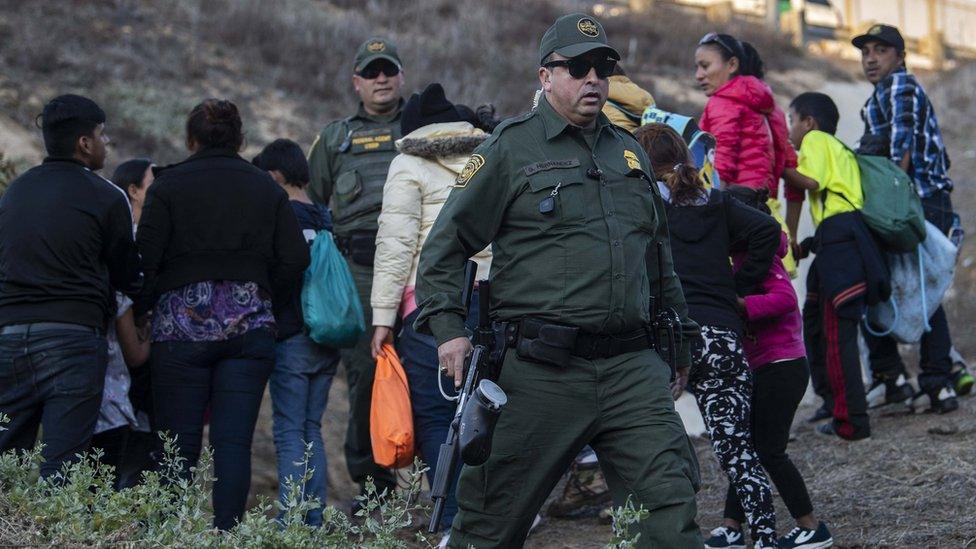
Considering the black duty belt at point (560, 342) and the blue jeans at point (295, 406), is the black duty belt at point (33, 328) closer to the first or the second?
the blue jeans at point (295, 406)

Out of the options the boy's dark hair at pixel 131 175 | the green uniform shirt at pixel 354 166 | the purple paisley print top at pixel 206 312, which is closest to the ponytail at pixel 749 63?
the green uniform shirt at pixel 354 166

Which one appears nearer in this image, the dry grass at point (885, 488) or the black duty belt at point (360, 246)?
the dry grass at point (885, 488)

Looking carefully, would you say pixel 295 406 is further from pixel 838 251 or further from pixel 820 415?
pixel 820 415

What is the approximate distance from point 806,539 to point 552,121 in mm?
2293

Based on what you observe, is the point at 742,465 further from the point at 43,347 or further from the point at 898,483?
the point at 43,347

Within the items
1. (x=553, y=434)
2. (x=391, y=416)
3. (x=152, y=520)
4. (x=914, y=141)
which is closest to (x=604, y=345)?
(x=553, y=434)

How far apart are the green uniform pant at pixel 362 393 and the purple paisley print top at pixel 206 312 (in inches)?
39.2

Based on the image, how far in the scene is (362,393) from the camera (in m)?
6.59

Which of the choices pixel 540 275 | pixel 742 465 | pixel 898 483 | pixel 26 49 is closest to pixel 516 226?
pixel 540 275

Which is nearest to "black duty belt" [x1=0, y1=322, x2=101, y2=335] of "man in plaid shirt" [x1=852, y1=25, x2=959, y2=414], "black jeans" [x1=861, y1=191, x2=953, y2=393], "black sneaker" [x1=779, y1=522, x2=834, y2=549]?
"black sneaker" [x1=779, y1=522, x2=834, y2=549]

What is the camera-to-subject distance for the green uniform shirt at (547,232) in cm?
419

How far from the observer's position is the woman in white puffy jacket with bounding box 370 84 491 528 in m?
5.85

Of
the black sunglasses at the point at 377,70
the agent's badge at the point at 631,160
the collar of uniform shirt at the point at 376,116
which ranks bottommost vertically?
the collar of uniform shirt at the point at 376,116

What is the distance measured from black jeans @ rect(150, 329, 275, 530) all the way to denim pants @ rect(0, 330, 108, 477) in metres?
0.43
